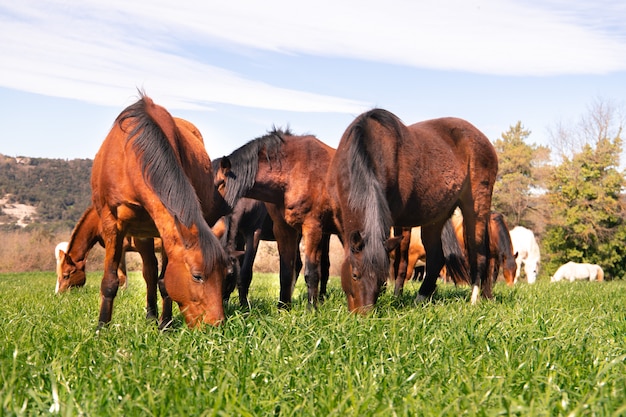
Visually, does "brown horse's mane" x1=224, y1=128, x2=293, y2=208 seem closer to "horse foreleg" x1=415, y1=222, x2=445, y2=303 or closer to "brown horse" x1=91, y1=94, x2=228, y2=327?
"brown horse" x1=91, y1=94, x2=228, y2=327

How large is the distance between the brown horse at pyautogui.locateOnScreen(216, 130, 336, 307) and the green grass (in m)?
2.80

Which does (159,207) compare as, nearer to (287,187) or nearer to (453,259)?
(287,187)

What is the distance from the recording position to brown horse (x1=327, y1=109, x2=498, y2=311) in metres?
5.54

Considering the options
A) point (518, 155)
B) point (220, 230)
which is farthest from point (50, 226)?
point (220, 230)

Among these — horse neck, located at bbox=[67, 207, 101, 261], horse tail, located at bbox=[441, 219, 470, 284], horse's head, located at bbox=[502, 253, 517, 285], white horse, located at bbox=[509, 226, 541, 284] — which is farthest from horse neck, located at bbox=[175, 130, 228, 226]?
white horse, located at bbox=[509, 226, 541, 284]

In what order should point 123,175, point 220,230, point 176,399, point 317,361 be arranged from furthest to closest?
point 220,230, point 123,175, point 317,361, point 176,399

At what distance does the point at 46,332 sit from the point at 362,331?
7.46ft

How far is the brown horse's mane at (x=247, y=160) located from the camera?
7.68 m

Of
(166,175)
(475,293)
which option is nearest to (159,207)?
(166,175)

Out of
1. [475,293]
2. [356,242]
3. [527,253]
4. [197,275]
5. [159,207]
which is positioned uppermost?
[159,207]

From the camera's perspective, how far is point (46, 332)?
4.37 m

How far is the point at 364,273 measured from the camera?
5.40 m

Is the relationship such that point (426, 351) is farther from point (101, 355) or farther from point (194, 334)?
point (101, 355)

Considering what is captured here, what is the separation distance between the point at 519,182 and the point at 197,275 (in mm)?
45415
